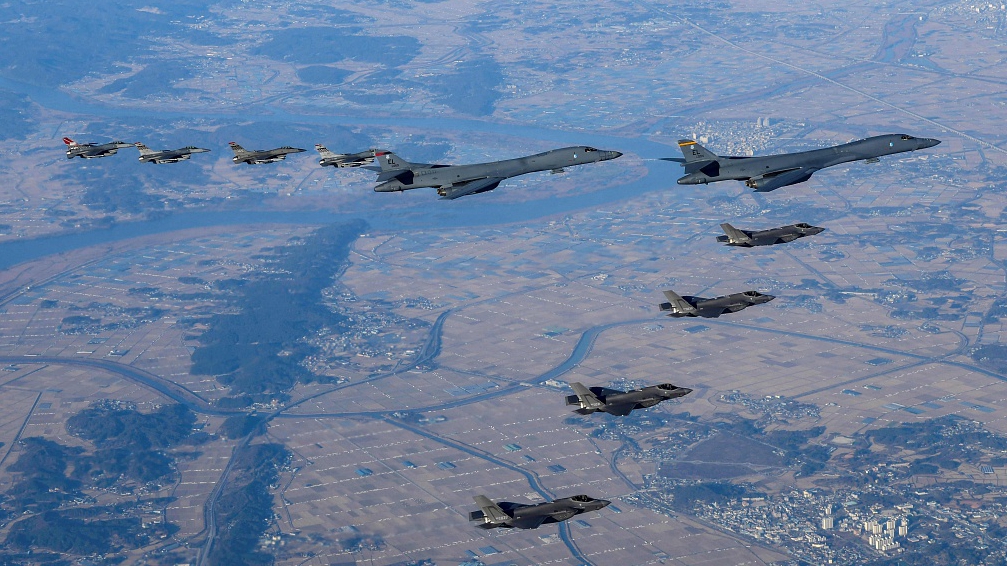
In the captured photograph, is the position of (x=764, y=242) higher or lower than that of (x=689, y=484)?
higher

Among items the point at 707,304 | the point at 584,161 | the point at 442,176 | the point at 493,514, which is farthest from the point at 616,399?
the point at 584,161

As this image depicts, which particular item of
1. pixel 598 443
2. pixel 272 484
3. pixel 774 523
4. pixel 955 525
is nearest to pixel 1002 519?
pixel 955 525

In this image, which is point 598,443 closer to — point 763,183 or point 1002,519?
point 1002,519

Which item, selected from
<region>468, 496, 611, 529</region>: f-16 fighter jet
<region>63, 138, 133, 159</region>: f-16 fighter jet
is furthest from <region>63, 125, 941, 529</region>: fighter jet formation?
<region>63, 138, 133, 159</region>: f-16 fighter jet

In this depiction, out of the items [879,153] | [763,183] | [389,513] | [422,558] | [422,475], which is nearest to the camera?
[763,183]

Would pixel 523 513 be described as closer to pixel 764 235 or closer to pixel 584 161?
pixel 764 235

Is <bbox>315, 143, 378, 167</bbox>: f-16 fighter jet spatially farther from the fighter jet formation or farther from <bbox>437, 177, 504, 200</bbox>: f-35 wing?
<bbox>437, 177, 504, 200</bbox>: f-35 wing

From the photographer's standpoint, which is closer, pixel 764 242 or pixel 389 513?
pixel 764 242
